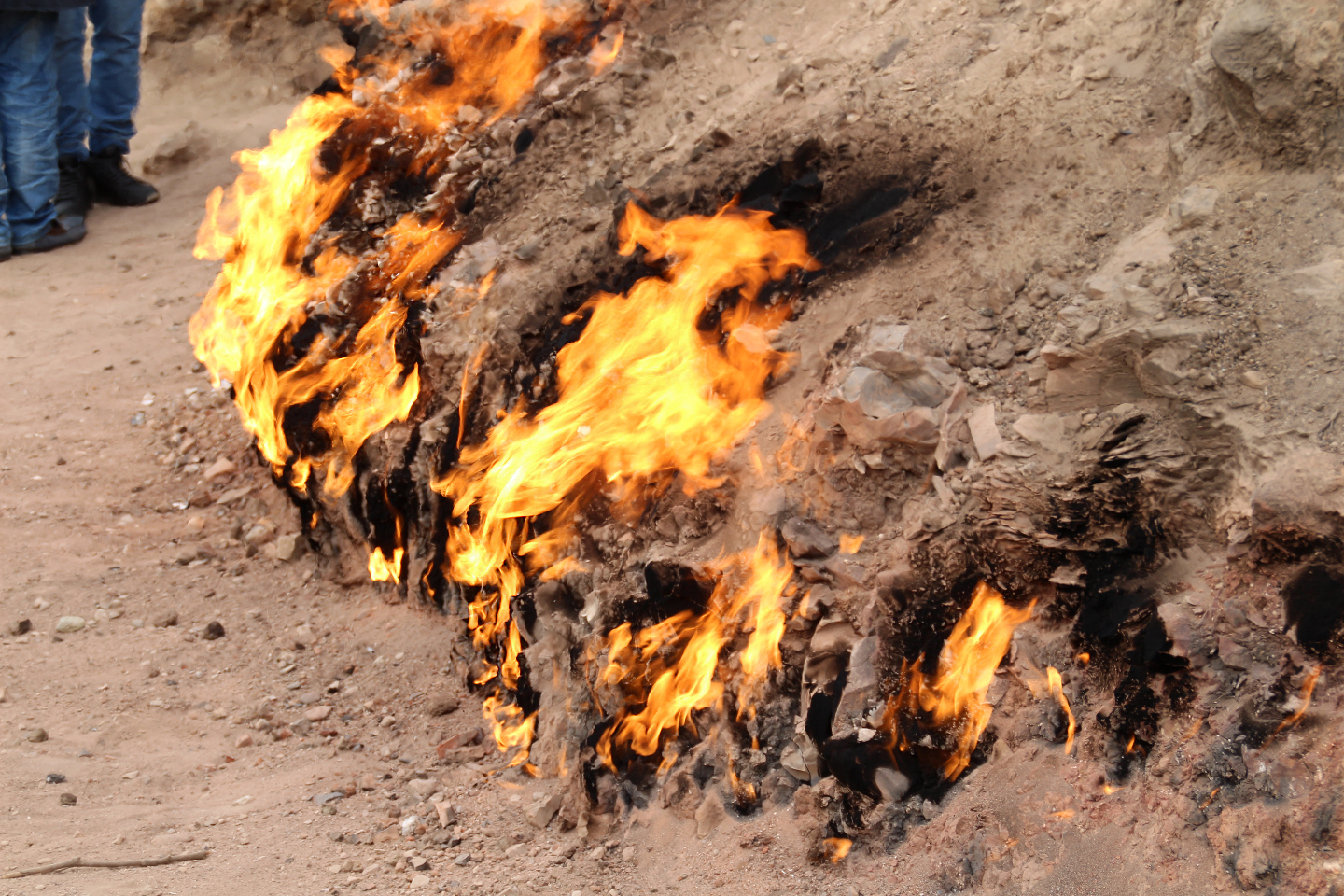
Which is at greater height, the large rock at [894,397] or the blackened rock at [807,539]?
the large rock at [894,397]

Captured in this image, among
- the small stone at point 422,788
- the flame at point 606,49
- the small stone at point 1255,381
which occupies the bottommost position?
the small stone at point 422,788

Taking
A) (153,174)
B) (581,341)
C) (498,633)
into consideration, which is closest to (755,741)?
(498,633)

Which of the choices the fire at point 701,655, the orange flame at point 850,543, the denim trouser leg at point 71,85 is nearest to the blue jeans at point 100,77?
the denim trouser leg at point 71,85

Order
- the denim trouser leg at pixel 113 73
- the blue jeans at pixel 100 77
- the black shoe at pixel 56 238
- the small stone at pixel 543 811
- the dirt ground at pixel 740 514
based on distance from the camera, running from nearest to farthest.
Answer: the dirt ground at pixel 740 514 < the small stone at pixel 543 811 < the black shoe at pixel 56 238 < the blue jeans at pixel 100 77 < the denim trouser leg at pixel 113 73

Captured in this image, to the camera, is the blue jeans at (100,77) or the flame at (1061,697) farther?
the blue jeans at (100,77)

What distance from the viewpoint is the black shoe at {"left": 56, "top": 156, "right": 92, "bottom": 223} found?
754 cm

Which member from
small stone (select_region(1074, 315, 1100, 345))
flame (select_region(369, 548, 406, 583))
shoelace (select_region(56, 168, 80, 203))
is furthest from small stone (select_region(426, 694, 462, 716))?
shoelace (select_region(56, 168, 80, 203))

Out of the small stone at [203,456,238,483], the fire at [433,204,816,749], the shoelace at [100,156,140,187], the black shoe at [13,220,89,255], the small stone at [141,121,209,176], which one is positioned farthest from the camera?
the small stone at [141,121,209,176]

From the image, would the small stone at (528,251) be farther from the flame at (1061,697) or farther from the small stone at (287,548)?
the flame at (1061,697)

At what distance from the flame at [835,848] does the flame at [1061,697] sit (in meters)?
0.66

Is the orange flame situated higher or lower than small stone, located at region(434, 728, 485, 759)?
higher

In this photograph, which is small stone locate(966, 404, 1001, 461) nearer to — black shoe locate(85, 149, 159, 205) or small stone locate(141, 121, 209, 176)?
black shoe locate(85, 149, 159, 205)

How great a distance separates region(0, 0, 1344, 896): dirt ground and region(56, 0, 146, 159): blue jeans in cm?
269

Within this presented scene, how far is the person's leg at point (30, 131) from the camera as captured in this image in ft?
22.4
